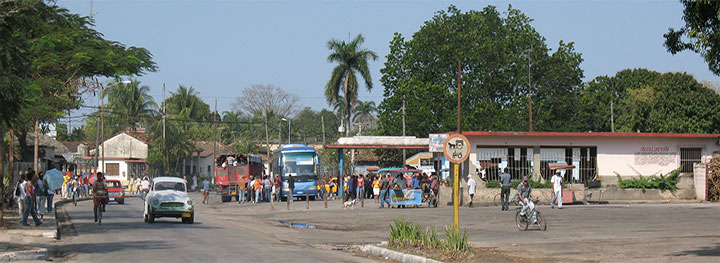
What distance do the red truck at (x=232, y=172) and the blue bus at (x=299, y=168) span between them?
2170 millimetres

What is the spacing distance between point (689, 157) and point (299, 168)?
927 inches

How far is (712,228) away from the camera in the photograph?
2264 cm

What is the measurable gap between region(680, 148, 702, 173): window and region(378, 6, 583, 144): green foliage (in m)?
21.1

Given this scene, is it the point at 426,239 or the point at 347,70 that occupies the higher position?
the point at 347,70

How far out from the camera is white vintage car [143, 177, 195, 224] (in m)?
26.1

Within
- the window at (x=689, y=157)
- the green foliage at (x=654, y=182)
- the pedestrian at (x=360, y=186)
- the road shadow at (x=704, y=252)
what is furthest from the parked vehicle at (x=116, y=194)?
the road shadow at (x=704, y=252)

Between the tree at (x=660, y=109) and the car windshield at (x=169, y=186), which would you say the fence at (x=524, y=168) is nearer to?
the car windshield at (x=169, y=186)

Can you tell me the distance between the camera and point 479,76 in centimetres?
6128

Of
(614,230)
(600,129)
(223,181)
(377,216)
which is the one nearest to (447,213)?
(377,216)

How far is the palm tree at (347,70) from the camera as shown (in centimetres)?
7275

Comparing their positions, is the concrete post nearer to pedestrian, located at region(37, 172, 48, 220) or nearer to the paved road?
the paved road

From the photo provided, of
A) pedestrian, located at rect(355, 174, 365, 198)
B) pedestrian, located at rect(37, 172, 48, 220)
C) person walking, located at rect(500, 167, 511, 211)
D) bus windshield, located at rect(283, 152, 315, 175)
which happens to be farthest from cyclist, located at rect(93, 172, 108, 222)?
bus windshield, located at rect(283, 152, 315, 175)

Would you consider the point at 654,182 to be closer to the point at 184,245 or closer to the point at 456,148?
the point at 456,148

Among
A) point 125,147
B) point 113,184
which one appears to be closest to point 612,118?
point 113,184
